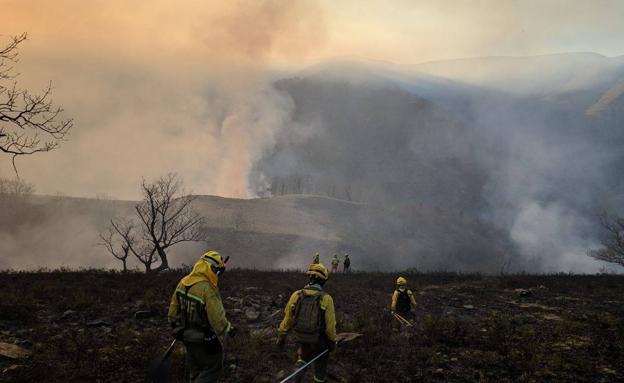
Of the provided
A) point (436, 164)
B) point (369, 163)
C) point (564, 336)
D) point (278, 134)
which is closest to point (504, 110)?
point (436, 164)

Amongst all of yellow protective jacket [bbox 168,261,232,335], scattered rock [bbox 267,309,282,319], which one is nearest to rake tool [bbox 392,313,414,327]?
scattered rock [bbox 267,309,282,319]

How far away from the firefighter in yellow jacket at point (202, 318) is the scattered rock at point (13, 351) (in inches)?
178

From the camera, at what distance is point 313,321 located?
6395mm

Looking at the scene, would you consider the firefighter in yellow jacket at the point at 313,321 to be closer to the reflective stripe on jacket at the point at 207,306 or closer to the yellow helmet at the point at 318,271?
the yellow helmet at the point at 318,271

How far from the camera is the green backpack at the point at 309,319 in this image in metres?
6.40

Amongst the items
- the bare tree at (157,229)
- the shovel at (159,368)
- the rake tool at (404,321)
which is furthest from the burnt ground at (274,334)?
the bare tree at (157,229)

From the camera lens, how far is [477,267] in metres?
83.9

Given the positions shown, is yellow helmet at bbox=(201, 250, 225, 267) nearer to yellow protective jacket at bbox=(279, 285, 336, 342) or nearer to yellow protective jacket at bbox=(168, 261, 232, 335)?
yellow protective jacket at bbox=(168, 261, 232, 335)

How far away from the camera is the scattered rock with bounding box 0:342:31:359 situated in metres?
7.83

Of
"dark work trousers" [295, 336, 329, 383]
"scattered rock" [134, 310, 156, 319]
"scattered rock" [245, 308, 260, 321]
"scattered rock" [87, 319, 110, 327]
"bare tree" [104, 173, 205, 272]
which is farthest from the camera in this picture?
"bare tree" [104, 173, 205, 272]

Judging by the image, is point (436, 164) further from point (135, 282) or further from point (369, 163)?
point (135, 282)

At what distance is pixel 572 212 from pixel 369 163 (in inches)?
3379

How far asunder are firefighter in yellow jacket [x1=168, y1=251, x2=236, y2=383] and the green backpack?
1228mm

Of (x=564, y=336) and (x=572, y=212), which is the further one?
(x=572, y=212)
